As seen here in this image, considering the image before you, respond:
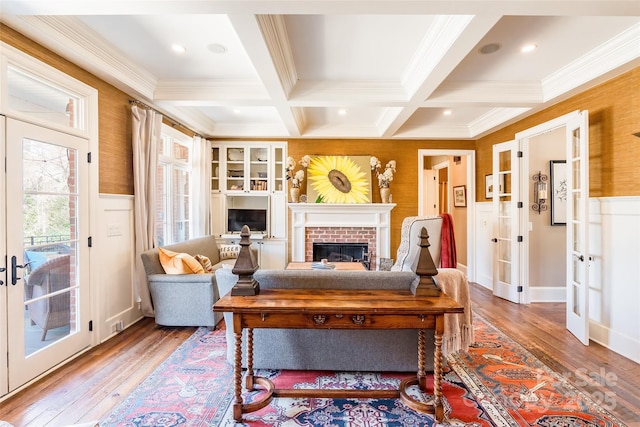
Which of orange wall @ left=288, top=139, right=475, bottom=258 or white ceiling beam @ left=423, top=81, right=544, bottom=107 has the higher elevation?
white ceiling beam @ left=423, top=81, right=544, bottom=107

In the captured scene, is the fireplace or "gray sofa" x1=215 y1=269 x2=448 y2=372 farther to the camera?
the fireplace

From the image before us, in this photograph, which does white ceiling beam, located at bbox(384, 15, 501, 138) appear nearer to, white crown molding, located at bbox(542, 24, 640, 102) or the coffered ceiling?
the coffered ceiling

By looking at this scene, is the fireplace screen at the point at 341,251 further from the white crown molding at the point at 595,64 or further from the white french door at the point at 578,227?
the white crown molding at the point at 595,64

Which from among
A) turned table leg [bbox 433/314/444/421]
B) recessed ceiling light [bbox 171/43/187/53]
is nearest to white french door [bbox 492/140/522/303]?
turned table leg [bbox 433/314/444/421]

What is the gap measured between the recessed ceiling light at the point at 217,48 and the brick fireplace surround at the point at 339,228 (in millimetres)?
2998

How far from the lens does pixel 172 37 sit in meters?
2.60

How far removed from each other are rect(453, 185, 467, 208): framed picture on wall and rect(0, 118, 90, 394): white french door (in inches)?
230

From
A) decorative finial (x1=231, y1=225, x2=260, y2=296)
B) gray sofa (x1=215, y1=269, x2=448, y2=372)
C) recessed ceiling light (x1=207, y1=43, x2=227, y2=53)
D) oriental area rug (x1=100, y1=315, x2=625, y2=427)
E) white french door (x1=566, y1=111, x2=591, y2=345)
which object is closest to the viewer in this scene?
oriental area rug (x1=100, y1=315, x2=625, y2=427)

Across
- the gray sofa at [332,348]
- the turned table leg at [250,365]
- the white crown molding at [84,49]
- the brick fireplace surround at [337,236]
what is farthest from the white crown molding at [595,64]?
the white crown molding at [84,49]

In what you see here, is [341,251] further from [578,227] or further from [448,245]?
[578,227]

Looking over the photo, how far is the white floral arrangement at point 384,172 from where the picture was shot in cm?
532

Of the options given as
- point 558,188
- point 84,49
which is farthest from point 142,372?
point 558,188

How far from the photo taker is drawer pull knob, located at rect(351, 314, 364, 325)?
1.87 metres

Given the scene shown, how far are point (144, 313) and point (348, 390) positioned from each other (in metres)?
2.72
